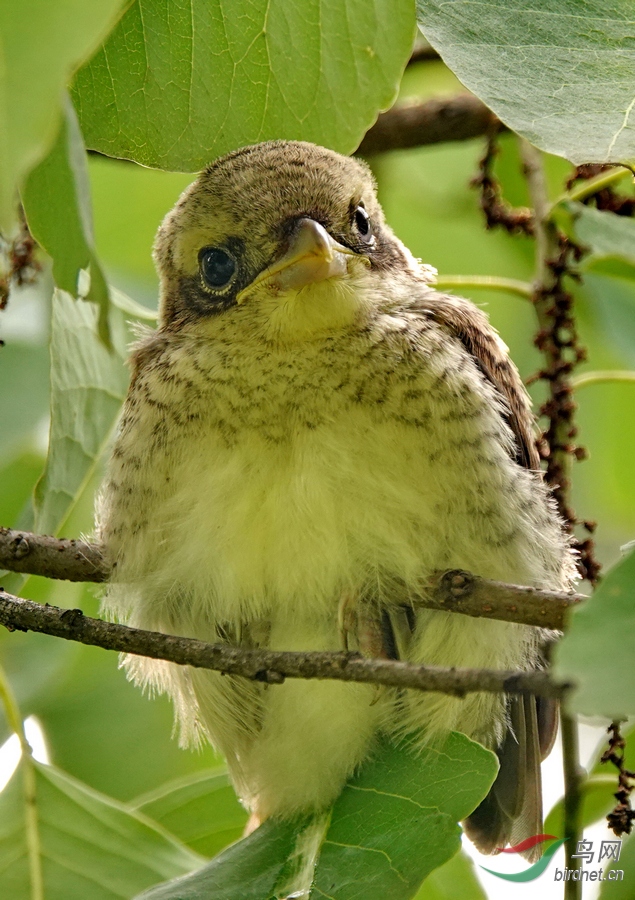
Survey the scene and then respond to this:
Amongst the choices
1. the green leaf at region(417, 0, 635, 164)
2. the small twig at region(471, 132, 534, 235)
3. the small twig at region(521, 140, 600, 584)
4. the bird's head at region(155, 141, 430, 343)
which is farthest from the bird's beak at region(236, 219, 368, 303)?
the small twig at region(471, 132, 534, 235)

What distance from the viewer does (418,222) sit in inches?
182

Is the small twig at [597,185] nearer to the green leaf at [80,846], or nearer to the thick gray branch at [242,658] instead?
the thick gray branch at [242,658]

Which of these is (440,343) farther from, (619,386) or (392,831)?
(619,386)

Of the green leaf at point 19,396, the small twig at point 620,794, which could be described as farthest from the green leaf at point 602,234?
the green leaf at point 19,396

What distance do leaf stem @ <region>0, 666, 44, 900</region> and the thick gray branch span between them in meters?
0.41

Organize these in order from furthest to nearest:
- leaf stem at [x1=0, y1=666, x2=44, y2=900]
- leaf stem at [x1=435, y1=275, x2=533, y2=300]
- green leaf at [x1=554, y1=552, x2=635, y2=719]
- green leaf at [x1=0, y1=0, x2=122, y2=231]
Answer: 1. leaf stem at [x1=435, y1=275, x2=533, y2=300]
2. leaf stem at [x1=0, y1=666, x2=44, y2=900]
3. green leaf at [x1=554, y1=552, x2=635, y2=719]
4. green leaf at [x1=0, y1=0, x2=122, y2=231]

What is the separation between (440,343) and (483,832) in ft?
4.81

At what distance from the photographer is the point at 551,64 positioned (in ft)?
6.52

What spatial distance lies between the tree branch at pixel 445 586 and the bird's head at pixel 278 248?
744 millimetres

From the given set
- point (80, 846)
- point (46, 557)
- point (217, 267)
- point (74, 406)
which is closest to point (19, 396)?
point (74, 406)

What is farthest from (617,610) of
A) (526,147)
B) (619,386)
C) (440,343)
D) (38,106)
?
(619,386)

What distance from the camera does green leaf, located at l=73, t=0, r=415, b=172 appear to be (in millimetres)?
2074

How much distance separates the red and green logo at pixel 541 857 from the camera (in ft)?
9.39

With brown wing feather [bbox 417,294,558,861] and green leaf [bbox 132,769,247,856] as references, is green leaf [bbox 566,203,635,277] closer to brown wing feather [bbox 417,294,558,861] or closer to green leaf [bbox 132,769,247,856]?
brown wing feather [bbox 417,294,558,861]
